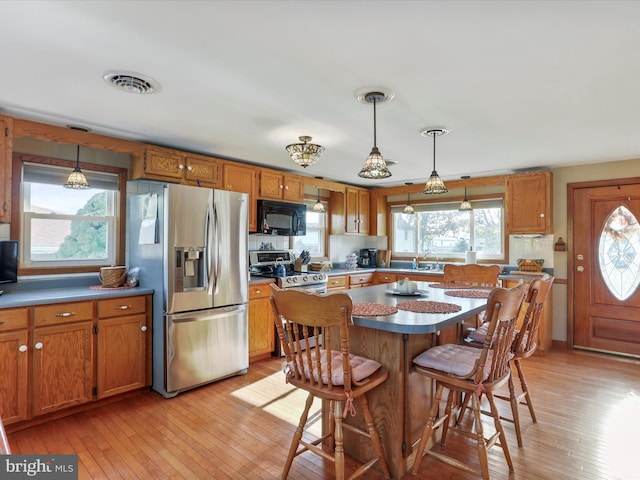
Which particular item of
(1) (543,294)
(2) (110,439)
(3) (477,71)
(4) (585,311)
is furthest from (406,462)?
(4) (585,311)

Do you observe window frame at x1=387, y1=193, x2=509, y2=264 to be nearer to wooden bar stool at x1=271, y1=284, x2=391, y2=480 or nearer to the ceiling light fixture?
the ceiling light fixture

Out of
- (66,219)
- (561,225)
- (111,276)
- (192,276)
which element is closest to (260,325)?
(192,276)

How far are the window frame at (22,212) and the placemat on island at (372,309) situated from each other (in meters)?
2.57

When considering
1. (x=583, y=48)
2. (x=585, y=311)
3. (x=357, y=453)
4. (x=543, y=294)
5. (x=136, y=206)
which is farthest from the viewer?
(x=585, y=311)

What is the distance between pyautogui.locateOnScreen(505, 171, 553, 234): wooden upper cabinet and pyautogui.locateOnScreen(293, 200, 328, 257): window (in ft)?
8.49

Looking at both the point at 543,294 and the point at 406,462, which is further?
the point at 543,294

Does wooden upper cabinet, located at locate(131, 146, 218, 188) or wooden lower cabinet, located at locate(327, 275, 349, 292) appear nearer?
wooden upper cabinet, located at locate(131, 146, 218, 188)

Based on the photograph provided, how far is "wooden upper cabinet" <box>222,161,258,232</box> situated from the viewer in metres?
3.97

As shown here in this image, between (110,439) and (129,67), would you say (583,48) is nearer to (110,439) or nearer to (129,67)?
(129,67)

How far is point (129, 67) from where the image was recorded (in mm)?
2025

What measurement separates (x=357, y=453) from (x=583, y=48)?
2515 mm

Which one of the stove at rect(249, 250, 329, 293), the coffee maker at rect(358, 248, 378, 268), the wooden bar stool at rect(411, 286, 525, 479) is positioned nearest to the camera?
the wooden bar stool at rect(411, 286, 525, 479)

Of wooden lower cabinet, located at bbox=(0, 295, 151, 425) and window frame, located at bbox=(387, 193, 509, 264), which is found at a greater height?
window frame, located at bbox=(387, 193, 509, 264)

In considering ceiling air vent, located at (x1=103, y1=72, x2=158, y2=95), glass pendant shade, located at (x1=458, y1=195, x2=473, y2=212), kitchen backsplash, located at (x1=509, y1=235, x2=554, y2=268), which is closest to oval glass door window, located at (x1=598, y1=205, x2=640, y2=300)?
kitchen backsplash, located at (x1=509, y1=235, x2=554, y2=268)
